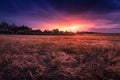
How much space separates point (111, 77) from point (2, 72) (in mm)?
2563

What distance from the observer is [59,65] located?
12.2ft

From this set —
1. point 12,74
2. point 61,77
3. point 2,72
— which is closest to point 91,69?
point 61,77

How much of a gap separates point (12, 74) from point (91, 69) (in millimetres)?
1896

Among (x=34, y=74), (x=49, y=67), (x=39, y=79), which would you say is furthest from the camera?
(x=49, y=67)

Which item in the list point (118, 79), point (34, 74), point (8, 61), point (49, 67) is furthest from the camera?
point (8, 61)

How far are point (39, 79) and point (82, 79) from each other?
3.06ft

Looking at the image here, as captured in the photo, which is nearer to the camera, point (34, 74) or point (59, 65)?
point (34, 74)

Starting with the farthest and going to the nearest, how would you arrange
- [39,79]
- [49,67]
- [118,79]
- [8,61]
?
[8,61] < [49,67] < [39,79] < [118,79]

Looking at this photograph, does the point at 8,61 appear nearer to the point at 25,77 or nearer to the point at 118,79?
the point at 25,77

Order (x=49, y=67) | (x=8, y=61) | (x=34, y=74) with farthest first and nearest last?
(x=8, y=61)
(x=49, y=67)
(x=34, y=74)

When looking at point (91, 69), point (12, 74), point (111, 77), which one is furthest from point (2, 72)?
point (111, 77)

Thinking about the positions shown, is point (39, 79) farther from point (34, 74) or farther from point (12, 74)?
point (12, 74)

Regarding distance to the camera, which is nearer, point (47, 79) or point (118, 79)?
point (118, 79)

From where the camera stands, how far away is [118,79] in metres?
2.81
